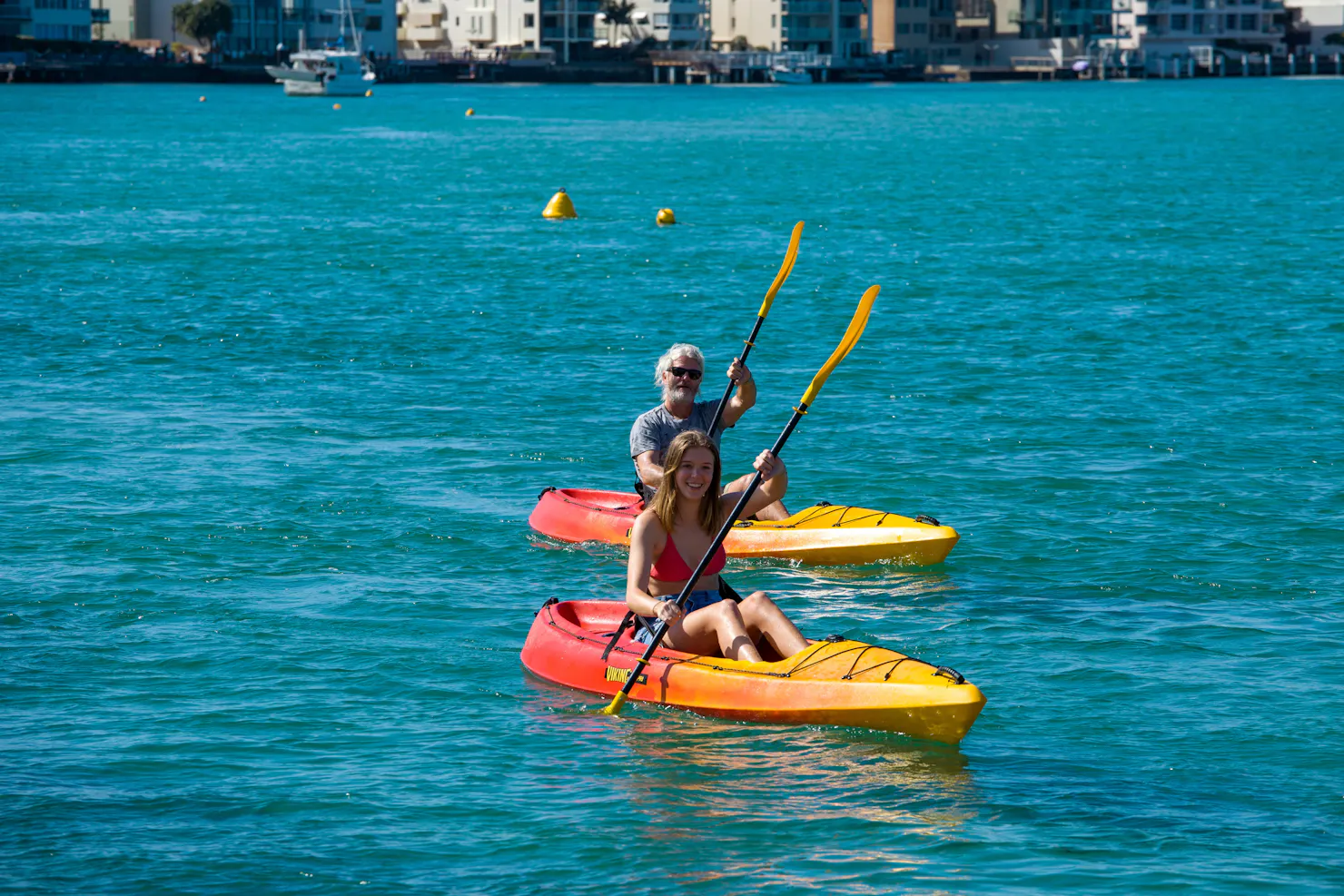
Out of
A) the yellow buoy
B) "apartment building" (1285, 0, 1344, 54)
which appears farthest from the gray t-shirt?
"apartment building" (1285, 0, 1344, 54)

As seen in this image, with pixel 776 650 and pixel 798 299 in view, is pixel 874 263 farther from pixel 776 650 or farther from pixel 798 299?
pixel 776 650

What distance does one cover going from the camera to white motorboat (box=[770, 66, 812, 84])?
17075cm

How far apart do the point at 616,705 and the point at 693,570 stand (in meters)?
0.92

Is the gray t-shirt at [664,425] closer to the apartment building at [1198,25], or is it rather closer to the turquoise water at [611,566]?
the turquoise water at [611,566]

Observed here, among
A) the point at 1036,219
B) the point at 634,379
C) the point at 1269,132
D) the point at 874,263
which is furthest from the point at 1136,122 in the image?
the point at 634,379

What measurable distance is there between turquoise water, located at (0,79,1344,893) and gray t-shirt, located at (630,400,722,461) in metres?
1.38

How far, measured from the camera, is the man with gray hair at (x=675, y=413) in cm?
1259

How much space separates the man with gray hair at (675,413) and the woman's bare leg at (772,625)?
6.78ft

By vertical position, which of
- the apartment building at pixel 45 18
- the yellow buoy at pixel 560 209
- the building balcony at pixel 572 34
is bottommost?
the yellow buoy at pixel 560 209

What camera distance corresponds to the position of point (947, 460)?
59.8 ft

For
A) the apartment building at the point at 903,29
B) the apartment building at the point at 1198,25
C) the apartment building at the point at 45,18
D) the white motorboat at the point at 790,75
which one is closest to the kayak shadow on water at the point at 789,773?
the apartment building at the point at 45,18

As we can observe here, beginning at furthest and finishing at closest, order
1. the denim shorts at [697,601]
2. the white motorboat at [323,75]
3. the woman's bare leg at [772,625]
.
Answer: the white motorboat at [323,75], the denim shorts at [697,601], the woman's bare leg at [772,625]

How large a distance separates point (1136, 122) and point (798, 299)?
248 ft

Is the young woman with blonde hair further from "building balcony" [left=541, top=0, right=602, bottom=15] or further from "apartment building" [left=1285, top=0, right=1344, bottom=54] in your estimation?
"apartment building" [left=1285, top=0, right=1344, bottom=54]
